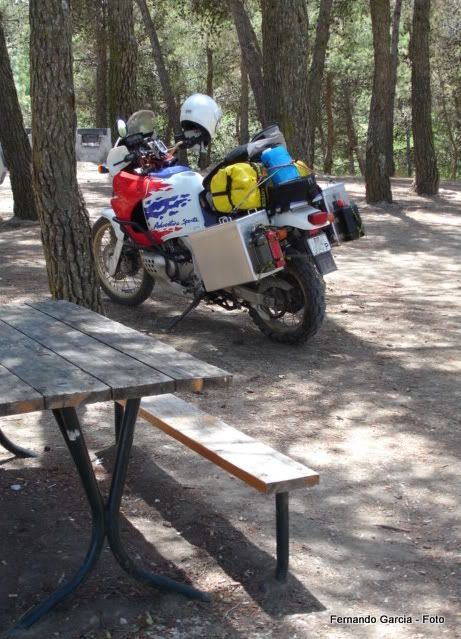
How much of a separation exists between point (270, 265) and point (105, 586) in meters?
3.21

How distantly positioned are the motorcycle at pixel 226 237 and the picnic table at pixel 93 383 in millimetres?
2563

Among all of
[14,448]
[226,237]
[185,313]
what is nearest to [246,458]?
[14,448]

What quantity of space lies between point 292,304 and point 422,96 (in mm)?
10246

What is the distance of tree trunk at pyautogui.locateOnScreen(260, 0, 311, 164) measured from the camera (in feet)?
28.5

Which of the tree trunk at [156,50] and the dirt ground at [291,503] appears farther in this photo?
the tree trunk at [156,50]

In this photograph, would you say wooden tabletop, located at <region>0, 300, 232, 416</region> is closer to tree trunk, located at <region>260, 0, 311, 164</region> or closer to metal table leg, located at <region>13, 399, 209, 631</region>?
metal table leg, located at <region>13, 399, 209, 631</region>

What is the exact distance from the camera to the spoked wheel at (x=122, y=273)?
7773 millimetres

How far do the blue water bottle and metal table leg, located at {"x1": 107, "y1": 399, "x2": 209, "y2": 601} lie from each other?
3.34 metres

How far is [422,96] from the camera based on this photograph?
15953mm

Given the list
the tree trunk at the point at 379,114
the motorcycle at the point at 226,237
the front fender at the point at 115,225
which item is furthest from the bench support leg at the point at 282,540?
the tree trunk at the point at 379,114

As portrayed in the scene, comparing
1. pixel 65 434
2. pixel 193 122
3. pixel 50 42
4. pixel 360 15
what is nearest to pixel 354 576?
pixel 65 434

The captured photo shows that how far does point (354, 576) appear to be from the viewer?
359 centimetres

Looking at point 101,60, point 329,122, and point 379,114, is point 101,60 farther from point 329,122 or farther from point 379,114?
point 329,122

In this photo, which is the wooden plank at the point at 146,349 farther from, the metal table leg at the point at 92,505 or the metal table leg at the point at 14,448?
the metal table leg at the point at 14,448
